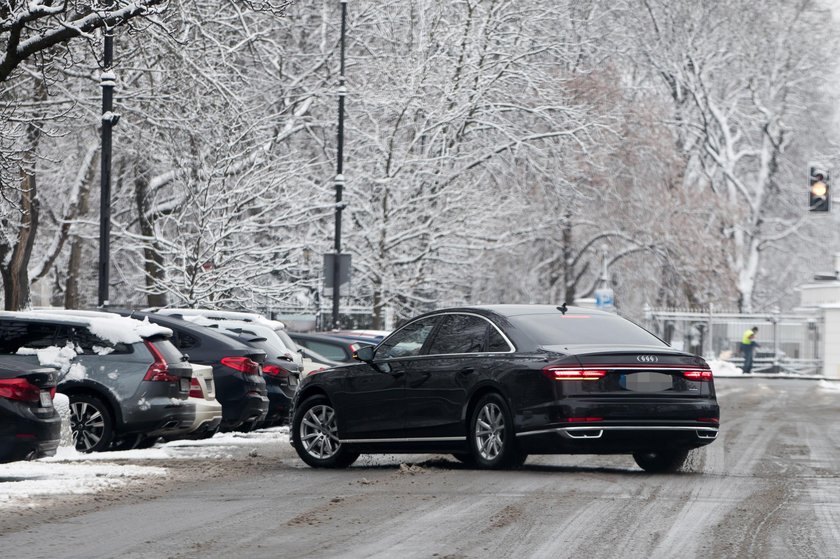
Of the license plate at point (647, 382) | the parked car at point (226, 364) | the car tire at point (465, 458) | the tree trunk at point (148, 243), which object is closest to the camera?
the license plate at point (647, 382)

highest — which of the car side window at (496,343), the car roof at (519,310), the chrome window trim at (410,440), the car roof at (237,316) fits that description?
the car roof at (519,310)

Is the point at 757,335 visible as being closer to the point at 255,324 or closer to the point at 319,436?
the point at 255,324

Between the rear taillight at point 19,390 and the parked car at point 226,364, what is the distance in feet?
18.8

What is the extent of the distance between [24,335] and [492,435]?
536cm

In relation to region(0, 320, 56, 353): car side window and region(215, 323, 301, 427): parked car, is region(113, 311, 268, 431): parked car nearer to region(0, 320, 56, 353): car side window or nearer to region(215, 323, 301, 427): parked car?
region(215, 323, 301, 427): parked car

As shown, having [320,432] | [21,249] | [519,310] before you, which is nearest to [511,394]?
[519,310]

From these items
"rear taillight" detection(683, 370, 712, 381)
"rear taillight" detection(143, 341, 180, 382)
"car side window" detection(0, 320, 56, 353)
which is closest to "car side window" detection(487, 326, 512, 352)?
"rear taillight" detection(683, 370, 712, 381)

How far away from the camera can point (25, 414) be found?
41.4ft

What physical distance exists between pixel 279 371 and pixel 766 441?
20.7 feet

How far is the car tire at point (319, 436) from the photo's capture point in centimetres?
1507

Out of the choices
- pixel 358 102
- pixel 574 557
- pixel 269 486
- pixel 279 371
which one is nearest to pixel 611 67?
pixel 358 102

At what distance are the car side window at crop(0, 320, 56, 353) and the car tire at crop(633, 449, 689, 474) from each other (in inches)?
245

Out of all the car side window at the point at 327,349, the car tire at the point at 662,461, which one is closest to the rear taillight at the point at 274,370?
the car side window at the point at 327,349

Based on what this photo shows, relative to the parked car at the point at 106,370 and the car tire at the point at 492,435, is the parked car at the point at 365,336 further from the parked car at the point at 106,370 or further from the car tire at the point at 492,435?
the car tire at the point at 492,435
